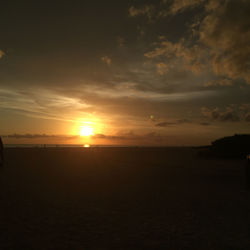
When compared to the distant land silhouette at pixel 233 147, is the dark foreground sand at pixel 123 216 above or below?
below

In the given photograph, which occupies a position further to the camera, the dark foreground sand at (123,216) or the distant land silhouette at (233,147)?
the distant land silhouette at (233,147)

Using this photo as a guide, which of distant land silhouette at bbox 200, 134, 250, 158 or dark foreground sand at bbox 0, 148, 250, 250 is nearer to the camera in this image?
dark foreground sand at bbox 0, 148, 250, 250

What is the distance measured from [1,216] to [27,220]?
93cm

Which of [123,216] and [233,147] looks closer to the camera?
[123,216]

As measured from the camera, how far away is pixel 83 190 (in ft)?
34.2

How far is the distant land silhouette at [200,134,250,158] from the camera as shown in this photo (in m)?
24.9

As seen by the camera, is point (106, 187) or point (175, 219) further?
point (106, 187)

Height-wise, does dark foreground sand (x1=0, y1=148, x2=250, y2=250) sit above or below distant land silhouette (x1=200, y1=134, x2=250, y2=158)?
below

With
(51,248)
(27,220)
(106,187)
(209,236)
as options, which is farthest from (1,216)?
(209,236)

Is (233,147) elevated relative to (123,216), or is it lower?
elevated

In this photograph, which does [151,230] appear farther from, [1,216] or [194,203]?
[1,216]

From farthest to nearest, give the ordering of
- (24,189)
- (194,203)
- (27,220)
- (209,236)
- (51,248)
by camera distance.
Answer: (24,189) → (194,203) → (27,220) → (209,236) → (51,248)

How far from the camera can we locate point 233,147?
2545cm

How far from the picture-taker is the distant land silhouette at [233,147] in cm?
2487
